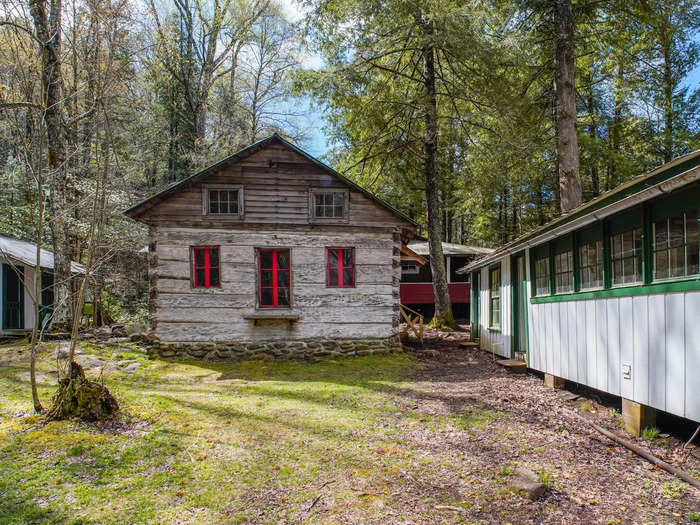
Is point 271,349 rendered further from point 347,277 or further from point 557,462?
point 557,462

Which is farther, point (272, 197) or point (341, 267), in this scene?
point (341, 267)

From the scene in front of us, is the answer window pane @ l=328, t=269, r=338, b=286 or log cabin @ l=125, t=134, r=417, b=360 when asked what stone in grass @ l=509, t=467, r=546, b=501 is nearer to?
log cabin @ l=125, t=134, r=417, b=360

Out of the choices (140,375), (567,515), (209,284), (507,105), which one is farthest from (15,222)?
(567,515)

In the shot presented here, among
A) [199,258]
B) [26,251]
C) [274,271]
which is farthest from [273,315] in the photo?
[26,251]

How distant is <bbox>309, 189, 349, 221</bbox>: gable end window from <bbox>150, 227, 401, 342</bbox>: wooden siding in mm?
537

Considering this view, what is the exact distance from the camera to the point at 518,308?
35.0 ft

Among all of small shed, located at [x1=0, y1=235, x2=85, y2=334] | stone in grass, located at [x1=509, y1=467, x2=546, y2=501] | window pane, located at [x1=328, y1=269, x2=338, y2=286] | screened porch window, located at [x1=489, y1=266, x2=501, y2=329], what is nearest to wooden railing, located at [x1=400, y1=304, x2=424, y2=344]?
screened porch window, located at [x1=489, y1=266, x2=501, y2=329]

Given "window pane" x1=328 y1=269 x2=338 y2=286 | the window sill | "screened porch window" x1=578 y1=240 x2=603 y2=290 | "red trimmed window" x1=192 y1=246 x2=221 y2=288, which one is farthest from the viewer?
"window pane" x1=328 y1=269 x2=338 y2=286

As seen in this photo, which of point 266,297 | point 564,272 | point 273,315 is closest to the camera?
point 564,272

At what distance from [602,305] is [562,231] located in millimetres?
1420

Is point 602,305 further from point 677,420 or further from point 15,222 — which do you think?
point 15,222

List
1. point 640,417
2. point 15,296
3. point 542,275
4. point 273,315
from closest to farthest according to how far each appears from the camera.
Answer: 1. point 640,417
2. point 542,275
3. point 273,315
4. point 15,296

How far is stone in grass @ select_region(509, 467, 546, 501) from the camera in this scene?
13.5ft

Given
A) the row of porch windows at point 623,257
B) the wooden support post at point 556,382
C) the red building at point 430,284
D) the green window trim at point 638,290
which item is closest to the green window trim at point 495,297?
the row of porch windows at point 623,257
